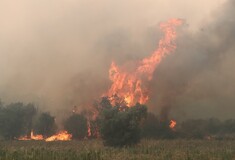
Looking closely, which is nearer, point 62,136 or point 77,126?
point 62,136

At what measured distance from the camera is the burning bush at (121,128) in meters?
71.3

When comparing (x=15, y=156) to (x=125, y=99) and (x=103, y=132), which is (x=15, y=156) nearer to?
(x=103, y=132)

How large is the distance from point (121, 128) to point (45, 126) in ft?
210

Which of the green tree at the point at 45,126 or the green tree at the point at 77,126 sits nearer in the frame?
the green tree at the point at 77,126

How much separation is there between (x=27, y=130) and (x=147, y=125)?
51.7 metres

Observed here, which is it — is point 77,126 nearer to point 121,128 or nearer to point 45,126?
point 45,126

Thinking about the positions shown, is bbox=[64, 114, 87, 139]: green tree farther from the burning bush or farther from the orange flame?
the burning bush

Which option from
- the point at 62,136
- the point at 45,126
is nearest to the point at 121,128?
the point at 62,136

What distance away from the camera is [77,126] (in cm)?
12450

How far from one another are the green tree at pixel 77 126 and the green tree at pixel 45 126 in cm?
616

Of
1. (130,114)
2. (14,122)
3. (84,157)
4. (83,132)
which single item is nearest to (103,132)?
(130,114)

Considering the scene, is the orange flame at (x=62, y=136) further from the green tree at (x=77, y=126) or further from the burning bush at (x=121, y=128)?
the burning bush at (x=121, y=128)

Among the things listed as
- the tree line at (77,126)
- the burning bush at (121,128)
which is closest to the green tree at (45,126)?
the tree line at (77,126)

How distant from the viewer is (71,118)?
127375 millimetres
